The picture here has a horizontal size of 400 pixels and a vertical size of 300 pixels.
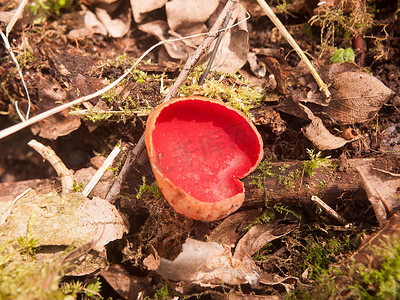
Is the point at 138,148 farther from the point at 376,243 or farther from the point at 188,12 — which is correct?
the point at 376,243

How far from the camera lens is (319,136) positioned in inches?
84.2

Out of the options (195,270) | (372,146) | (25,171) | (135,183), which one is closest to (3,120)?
(25,171)

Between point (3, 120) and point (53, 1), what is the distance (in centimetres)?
120

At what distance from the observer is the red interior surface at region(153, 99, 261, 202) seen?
6.64ft

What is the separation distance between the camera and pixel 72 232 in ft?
6.17

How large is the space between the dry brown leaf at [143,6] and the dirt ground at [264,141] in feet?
0.36

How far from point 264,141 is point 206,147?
446mm

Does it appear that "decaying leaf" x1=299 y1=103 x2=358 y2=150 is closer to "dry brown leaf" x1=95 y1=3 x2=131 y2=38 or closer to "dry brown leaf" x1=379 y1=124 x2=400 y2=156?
"dry brown leaf" x1=379 y1=124 x2=400 y2=156

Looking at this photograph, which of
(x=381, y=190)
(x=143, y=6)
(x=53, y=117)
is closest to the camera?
(x=381, y=190)

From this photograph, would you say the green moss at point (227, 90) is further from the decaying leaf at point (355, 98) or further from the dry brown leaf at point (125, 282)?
the dry brown leaf at point (125, 282)

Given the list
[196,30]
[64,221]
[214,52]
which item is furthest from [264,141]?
[64,221]

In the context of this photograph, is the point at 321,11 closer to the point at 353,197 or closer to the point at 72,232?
the point at 353,197

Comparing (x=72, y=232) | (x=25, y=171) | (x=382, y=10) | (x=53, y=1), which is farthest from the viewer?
(x=25, y=171)

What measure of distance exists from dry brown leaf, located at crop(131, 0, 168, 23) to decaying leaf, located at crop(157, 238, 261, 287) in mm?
2051
